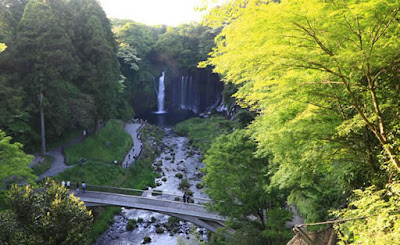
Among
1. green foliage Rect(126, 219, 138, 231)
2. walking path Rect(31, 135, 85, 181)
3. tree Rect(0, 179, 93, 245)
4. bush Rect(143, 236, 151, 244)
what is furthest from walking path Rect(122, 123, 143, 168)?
tree Rect(0, 179, 93, 245)

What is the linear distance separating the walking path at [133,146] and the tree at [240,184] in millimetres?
15798

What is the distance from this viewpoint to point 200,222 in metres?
15.9

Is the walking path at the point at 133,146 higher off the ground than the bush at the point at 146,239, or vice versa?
the walking path at the point at 133,146

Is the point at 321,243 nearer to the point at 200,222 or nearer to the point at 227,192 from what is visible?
the point at 227,192

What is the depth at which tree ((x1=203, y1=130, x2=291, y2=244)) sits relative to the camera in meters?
12.6

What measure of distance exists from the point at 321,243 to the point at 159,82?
48.4m

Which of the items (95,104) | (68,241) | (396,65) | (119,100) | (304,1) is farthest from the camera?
(119,100)

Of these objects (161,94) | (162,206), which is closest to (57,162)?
(162,206)

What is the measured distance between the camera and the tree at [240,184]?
12.6m

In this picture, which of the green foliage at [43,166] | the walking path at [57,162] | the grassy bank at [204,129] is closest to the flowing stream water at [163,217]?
the grassy bank at [204,129]

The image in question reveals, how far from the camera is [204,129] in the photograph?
131ft

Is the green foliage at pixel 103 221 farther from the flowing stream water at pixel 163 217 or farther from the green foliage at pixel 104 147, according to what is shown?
the green foliage at pixel 104 147

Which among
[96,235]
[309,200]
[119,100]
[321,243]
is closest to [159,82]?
[119,100]

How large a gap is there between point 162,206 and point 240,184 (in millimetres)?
6572
